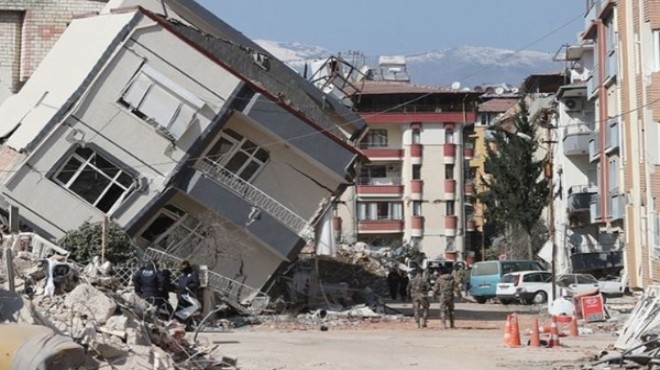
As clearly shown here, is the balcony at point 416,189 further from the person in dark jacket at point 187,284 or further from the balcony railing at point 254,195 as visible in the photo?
the person in dark jacket at point 187,284

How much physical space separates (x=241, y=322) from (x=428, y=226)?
55.6m

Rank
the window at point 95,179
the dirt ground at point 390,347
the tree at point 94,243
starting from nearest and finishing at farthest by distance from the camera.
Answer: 1. the dirt ground at point 390,347
2. the tree at point 94,243
3. the window at point 95,179

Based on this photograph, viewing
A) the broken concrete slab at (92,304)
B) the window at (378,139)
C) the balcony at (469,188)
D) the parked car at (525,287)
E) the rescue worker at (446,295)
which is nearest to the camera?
the broken concrete slab at (92,304)

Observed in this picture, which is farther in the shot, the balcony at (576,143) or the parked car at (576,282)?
the balcony at (576,143)

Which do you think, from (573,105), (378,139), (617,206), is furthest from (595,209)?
(378,139)

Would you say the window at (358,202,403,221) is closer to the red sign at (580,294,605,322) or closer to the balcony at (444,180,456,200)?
the balcony at (444,180,456,200)

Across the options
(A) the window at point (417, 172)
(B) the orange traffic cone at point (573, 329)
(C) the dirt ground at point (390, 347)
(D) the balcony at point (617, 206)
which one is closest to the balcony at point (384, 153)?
(A) the window at point (417, 172)

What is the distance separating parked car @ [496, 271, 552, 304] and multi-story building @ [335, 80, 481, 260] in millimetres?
35680

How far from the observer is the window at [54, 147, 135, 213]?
1281 inches

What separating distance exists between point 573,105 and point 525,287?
22145 millimetres

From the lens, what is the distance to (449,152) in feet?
279

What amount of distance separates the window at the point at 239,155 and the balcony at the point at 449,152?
5103cm

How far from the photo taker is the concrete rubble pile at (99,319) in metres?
16.2

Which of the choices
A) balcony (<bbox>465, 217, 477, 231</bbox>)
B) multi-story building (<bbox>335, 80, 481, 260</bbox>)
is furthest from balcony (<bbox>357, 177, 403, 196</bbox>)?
balcony (<bbox>465, 217, 477, 231</bbox>)
